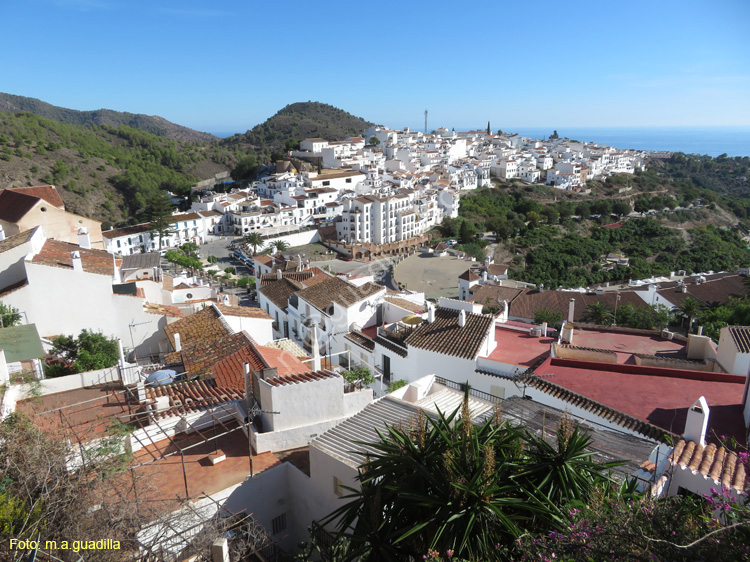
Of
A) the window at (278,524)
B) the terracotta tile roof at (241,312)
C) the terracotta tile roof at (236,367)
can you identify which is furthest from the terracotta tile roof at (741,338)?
the terracotta tile roof at (241,312)

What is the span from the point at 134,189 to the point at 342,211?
3539cm

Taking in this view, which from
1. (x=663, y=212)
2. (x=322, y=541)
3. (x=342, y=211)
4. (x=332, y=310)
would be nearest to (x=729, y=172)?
(x=663, y=212)

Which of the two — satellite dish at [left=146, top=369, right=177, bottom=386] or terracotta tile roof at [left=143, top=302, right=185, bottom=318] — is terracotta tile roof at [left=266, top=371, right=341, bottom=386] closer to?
satellite dish at [left=146, top=369, right=177, bottom=386]

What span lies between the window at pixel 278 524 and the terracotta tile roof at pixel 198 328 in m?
6.97

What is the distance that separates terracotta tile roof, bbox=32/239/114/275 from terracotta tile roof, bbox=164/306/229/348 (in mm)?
2481

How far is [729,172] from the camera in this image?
142 meters

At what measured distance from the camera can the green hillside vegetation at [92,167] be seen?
226 ft

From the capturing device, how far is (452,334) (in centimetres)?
1480

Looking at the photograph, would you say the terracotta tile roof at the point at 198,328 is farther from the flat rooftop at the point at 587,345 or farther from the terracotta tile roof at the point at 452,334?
the flat rooftop at the point at 587,345

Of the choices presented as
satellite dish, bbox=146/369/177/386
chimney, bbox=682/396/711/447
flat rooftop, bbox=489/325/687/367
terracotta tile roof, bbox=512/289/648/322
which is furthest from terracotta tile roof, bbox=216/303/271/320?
terracotta tile roof, bbox=512/289/648/322

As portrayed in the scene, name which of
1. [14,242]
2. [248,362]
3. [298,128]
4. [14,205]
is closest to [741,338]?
[248,362]

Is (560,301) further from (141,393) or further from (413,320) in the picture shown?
(141,393)

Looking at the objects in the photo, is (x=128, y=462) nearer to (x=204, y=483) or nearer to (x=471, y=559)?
(x=204, y=483)

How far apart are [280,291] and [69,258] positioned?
9751 mm
